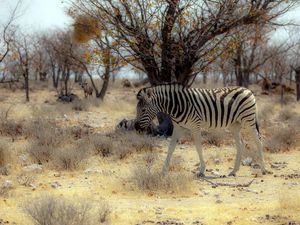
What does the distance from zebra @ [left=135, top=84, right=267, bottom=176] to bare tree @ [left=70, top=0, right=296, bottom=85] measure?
184 inches

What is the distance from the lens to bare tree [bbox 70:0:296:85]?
15.0 meters

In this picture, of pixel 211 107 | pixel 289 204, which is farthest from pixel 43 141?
pixel 289 204

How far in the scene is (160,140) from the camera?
47.7ft

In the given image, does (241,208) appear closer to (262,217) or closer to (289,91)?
(262,217)

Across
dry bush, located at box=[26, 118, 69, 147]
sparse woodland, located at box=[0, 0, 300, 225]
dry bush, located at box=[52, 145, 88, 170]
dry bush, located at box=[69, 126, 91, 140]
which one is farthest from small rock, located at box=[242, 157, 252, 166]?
dry bush, located at box=[69, 126, 91, 140]

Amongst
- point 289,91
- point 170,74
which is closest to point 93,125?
point 170,74

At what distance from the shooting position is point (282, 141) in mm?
13602

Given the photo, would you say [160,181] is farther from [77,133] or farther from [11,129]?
[11,129]

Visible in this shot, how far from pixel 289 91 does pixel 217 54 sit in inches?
1190

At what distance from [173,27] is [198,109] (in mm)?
5449

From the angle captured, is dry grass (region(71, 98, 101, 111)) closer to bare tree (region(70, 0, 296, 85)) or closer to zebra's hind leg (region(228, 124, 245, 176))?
bare tree (region(70, 0, 296, 85))

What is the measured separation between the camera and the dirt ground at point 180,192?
267 inches

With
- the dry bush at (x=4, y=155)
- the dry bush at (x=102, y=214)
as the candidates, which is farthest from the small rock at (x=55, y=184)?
the dry bush at (x=102, y=214)

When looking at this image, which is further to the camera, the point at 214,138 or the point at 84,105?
the point at 84,105
